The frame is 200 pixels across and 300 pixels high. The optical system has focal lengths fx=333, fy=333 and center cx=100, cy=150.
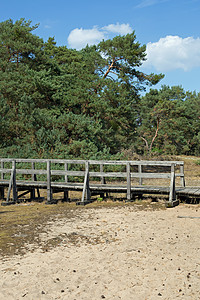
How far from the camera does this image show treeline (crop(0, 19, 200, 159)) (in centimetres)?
2625

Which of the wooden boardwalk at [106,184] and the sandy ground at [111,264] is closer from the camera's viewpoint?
the sandy ground at [111,264]

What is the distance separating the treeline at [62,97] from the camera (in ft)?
86.1

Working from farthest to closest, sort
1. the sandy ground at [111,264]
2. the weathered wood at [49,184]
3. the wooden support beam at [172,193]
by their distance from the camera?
the weathered wood at [49,184]
the wooden support beam at [172,193]
the sandy ground at [111,264]

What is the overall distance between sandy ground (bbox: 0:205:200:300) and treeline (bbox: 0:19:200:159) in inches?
634

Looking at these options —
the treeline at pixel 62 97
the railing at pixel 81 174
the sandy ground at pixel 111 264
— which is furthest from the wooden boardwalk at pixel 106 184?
the treeline at pixel 62 97

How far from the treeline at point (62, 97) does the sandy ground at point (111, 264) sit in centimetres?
1610

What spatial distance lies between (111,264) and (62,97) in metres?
25.5

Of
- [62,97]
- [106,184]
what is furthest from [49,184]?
[62,97]

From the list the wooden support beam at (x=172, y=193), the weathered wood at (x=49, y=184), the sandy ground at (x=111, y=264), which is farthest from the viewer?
the weathered wood at (x=49, y=184)

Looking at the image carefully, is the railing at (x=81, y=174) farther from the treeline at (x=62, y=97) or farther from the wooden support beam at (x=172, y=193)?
the treeline at (x=62, y=97)

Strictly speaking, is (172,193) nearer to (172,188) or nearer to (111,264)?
(172,188)

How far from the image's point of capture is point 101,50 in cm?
3316

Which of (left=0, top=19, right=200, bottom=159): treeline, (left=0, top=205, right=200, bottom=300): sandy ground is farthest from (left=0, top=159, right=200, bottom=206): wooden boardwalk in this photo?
(left=0, top=19, right=200, bottom=159): treeline

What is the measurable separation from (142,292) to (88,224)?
464 centimetres
